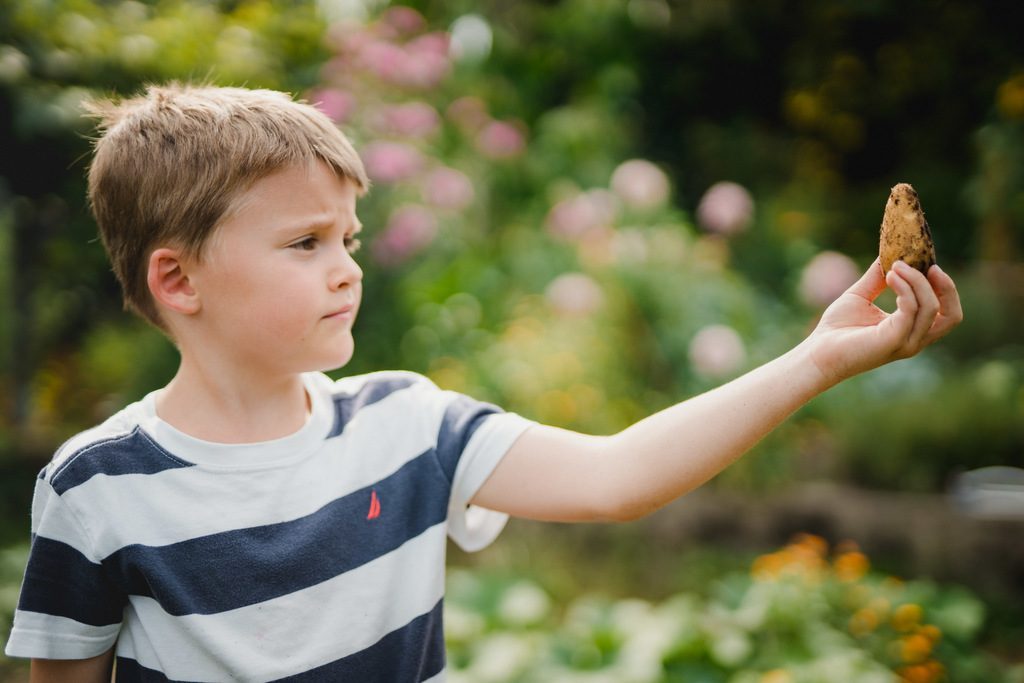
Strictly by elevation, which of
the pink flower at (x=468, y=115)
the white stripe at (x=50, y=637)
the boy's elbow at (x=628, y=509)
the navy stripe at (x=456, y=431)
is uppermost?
the pink flower at (x=468, y=115)

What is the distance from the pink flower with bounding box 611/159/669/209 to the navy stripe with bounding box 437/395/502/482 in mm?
4025

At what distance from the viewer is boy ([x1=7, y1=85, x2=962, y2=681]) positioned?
1.13m

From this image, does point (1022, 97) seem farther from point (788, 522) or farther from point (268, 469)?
point (268, 469)

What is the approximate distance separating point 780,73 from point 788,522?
17.0ft

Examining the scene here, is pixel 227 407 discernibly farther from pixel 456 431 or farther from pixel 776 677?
pixel 776 677

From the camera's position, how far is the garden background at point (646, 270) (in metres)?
3.19

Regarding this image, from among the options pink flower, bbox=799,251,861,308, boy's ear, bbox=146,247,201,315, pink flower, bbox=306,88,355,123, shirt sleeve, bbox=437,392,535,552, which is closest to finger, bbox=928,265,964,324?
shirt sleeve, bbox=437,392,535,552

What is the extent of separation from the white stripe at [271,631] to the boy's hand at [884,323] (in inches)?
25.5

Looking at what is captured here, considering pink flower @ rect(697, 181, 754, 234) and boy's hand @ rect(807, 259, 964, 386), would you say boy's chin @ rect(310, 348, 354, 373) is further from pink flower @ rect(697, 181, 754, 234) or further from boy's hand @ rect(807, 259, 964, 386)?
pink flower @ rect(697, 181, 754, 234)

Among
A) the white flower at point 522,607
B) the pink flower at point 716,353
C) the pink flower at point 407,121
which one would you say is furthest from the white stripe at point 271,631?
the pink flower at point 407,121

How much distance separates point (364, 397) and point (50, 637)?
509 millimetres

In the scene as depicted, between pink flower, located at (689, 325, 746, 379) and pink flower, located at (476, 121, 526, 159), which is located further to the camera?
pink flower, located at (476, 121, 526, 159)

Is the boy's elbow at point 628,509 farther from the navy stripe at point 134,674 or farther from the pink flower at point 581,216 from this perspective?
the pink flower at point 581,216

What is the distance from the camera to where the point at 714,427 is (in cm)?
111
